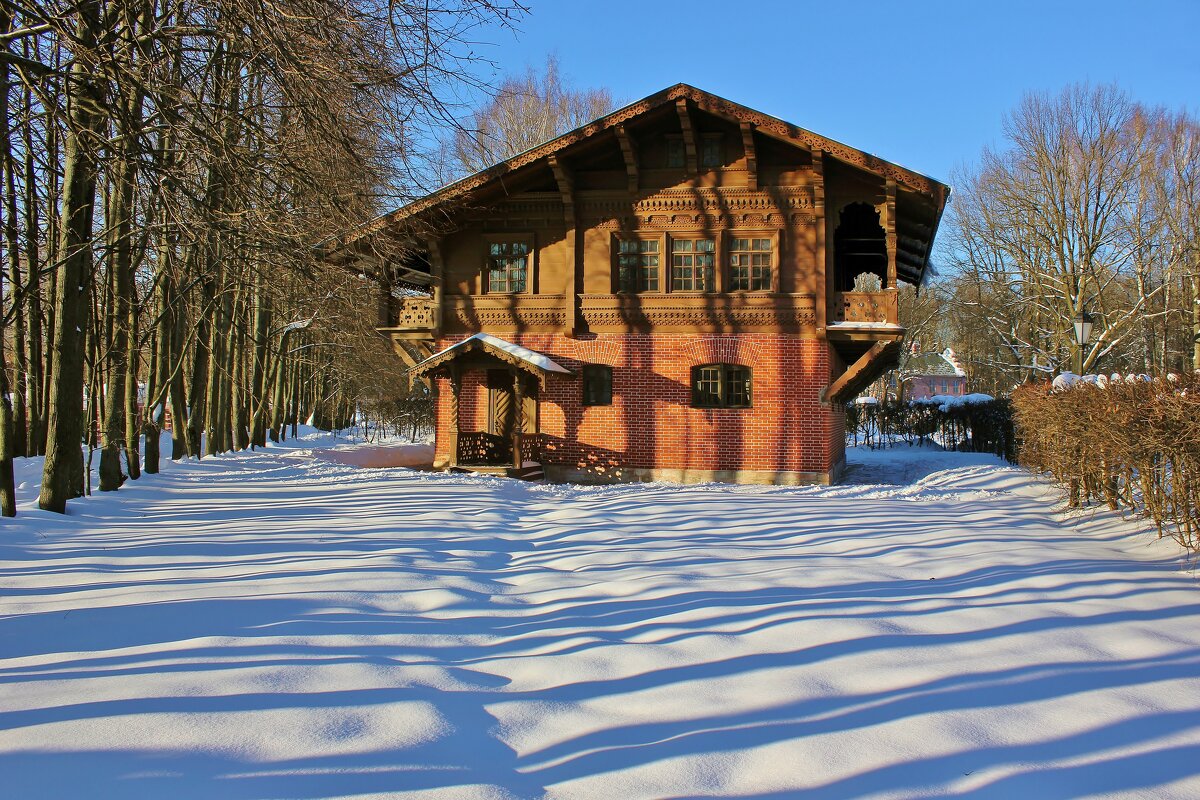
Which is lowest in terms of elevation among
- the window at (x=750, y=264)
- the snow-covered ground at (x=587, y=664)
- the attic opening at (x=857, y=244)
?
the snow-covered ground at (x=587, y=664)

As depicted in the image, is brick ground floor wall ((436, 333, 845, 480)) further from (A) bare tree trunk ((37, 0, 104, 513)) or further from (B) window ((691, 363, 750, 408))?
(A) bare tree trunk ((37, 0, 104, 513))

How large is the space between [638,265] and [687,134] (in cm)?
298

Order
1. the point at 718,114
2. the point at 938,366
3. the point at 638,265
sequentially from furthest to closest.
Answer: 1. the point at 938,366
2. the point at 638,265
3. the point at 718,114

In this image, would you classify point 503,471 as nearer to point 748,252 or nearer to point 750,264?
point 750,264

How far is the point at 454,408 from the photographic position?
18094 mm

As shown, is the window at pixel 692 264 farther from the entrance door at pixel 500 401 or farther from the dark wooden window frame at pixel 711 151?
A: the entrance door at pixel 500 401

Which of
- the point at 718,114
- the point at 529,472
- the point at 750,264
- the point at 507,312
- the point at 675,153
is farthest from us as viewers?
the point at 507,312

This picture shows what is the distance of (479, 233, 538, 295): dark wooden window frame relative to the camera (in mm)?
18328

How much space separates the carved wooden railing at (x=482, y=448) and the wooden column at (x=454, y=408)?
0.14m

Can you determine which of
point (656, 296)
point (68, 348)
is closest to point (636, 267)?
point (656, 296)

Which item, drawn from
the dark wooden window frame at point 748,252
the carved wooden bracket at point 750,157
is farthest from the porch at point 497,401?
the carved wooden bracket at point 750,157

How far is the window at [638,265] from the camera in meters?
17.9

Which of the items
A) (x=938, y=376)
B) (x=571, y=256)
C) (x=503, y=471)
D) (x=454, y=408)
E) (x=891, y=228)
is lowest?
(x=503, y=471)

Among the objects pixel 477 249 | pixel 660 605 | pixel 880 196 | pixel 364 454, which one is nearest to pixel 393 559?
pixel 660 605
